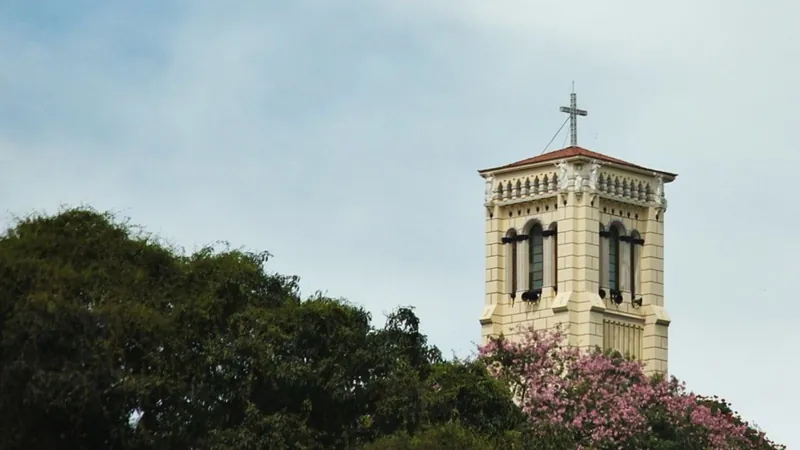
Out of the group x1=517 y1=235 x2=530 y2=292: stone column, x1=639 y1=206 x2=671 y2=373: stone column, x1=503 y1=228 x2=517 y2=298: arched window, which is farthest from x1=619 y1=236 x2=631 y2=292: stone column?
x1=503 y1=228 x2=517 y2=298: arched window

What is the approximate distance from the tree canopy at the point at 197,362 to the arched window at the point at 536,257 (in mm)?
35453

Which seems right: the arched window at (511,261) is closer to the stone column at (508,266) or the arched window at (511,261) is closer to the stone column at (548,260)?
the stone column at (508,266)

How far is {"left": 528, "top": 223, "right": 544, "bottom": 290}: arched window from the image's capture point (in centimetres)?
10450

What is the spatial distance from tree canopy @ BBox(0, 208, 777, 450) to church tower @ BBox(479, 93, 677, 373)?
3383 centimetres

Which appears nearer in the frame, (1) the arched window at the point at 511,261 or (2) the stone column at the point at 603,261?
(2) the stone column at the point at 603,261

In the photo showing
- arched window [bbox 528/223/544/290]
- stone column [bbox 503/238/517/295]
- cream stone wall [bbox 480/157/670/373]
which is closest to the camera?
cream stone wall [bbox 480/157/670/373]

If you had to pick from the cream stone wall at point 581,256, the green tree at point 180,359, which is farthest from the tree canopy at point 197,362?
the cream stone wall at point 581,256

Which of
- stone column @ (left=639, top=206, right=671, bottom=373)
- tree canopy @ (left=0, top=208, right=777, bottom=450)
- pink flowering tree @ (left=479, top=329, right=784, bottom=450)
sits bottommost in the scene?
tree canopy @ (left=0, top=208, right=777, bottom=450)

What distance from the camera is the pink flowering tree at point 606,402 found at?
82.1 meters

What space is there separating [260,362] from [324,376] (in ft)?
4.88

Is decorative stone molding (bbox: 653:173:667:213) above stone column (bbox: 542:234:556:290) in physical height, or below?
above

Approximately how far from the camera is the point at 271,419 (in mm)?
64375

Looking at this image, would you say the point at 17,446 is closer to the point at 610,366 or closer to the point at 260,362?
the point at 260,362

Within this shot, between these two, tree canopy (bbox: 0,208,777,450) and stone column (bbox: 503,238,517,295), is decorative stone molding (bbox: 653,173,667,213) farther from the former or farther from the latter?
tree canopy (bbox: 0,208,777,450)
